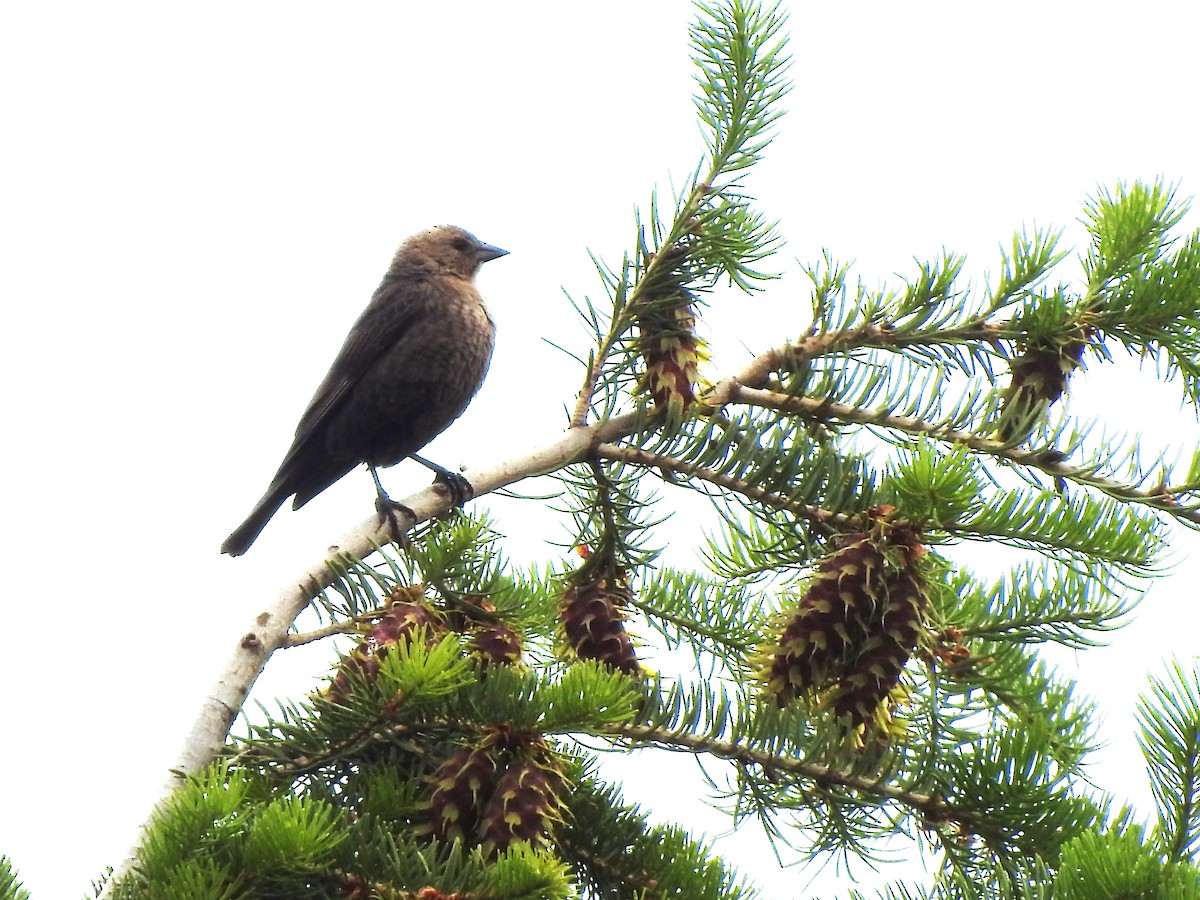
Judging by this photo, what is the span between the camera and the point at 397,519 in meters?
2.35

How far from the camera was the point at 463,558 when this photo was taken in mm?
2096

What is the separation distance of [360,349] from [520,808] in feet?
11.7

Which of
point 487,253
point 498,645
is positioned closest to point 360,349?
point 487,253

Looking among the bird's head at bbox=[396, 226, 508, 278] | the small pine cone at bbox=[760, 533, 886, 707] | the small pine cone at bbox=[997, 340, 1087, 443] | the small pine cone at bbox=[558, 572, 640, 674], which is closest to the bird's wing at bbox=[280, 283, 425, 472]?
the bird's head at bbox=[396, 226, 508, 278]

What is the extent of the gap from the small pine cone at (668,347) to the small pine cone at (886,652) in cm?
69

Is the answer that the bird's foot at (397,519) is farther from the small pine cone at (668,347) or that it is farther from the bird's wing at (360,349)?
the bird's wing at (360,349)

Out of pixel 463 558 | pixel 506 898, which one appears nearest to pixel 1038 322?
pixel 463 558

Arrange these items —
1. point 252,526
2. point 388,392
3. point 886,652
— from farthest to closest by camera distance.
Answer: point 252,526
point 388,392
point 886,652

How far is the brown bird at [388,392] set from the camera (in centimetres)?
484

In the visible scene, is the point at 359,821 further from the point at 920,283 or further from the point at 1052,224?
the point at 1052,224

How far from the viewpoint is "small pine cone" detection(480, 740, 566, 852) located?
1687 mm

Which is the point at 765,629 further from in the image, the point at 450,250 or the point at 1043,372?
the point at 450,250

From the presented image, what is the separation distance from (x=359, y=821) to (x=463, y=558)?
1.70 ft

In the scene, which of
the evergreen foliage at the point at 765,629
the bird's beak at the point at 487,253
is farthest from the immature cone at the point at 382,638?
the bird's beak at the point at 487,253
